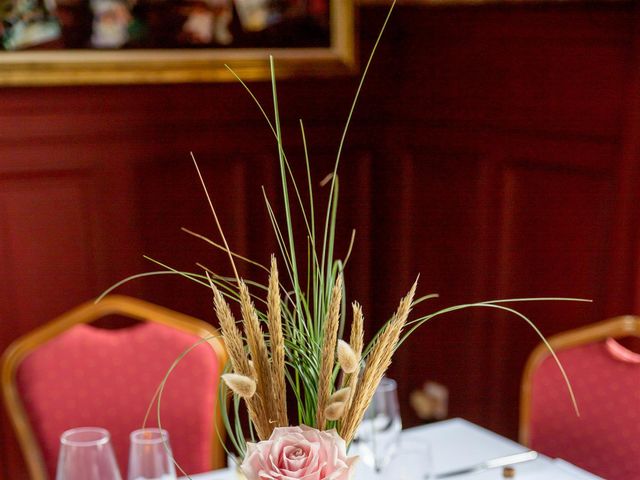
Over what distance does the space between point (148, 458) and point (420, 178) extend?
68.6 inches

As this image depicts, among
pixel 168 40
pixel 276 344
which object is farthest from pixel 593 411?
pixel 168 40

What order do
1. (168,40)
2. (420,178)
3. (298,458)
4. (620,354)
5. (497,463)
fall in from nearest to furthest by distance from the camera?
(298,458) → (497,463) → (620,354) → (168,40) → (420,178)

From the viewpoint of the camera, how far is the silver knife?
1330mm

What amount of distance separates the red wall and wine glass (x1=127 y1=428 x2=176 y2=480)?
1347mm

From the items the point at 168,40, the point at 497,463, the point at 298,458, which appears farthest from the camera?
the point at 168,40

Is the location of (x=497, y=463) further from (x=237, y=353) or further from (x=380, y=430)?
(x=237, y=353)

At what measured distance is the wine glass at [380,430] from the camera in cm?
126

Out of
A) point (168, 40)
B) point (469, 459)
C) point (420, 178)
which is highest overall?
point (168, 40)

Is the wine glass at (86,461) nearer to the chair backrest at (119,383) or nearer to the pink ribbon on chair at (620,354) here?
the chair backrest at (119,383)

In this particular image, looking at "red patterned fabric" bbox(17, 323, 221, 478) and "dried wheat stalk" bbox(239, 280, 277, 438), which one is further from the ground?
"dried wheat stalk" bbox(239, 280, 277, 438)

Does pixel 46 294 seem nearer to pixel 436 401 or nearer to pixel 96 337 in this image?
pixel 96 337

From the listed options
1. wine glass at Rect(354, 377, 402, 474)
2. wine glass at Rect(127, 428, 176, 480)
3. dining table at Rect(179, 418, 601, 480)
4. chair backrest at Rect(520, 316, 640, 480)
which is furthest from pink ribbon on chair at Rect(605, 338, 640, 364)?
wine glass at Rect(127, 428, 176, 480)

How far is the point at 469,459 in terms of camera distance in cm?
139

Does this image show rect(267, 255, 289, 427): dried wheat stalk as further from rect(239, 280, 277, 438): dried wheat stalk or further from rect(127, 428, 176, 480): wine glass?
rect(127, 428, 176, 480): wine glass
